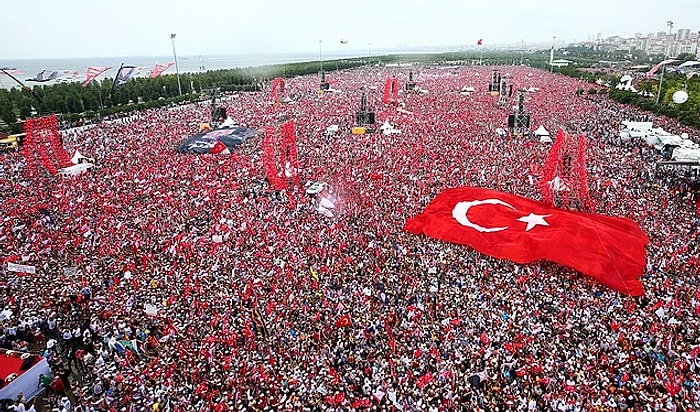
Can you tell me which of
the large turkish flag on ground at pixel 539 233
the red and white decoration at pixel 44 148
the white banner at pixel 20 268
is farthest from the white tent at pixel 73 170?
the large turkish flag on ground at pixel 539 233

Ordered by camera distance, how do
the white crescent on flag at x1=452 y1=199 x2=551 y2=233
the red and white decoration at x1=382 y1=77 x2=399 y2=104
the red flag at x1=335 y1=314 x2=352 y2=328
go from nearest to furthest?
the red flag at x1=335 y1=314 x2=352 y2=328, the white crescent on flag at x1=452 y1=199 x2=551 y2=233, the red and white decoration at x1=382 y1=77 x2=399 y2=104

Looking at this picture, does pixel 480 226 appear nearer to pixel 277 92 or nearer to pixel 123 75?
pixel 123 75

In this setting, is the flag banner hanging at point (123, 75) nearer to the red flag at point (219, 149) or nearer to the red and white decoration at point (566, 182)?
the red flag at point (219, 149)

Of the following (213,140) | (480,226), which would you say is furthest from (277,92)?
(480,226)

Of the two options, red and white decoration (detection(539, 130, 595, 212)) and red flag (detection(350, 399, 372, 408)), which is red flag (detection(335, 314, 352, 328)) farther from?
red and white decoration (detection(539, 130, 595, 212))

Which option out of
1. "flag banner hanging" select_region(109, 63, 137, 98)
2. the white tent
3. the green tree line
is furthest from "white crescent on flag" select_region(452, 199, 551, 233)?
the green tree line

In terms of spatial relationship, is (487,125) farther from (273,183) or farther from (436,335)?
(436,335)
